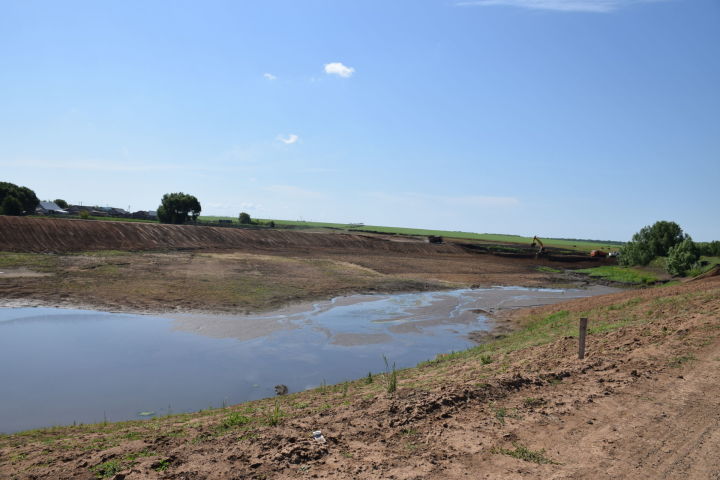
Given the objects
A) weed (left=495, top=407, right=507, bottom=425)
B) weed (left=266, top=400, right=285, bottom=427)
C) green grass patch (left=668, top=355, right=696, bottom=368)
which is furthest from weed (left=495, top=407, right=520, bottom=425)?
green grass patch (left=668, top=355, right=696, bottom=368)

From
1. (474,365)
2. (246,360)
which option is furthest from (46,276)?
(474,365)

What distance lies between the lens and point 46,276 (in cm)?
2936

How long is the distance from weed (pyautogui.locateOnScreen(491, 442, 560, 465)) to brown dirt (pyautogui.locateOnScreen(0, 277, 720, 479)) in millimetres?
28

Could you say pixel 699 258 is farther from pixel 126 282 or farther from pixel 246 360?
pixel 126 282

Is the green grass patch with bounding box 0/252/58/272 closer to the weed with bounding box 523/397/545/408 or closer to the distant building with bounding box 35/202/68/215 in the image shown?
the weed with bounding box 523/397/545/408

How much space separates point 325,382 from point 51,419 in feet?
24.0

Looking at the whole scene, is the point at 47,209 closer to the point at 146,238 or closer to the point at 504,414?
the point at 146,238

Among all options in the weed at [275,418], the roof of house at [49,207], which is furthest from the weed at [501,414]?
the roof of house at [49,207]

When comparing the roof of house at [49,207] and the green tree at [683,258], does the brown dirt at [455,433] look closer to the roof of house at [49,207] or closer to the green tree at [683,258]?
the green tree at [683,258]

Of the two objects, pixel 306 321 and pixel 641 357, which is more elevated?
pixel 641 357

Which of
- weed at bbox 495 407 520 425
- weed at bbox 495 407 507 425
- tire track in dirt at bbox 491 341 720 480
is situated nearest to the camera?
tire track in dirt at bbox 491 341 720 480

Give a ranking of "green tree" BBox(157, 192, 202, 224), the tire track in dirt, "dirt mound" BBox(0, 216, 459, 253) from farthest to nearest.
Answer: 1. "green tree" BBox(157, 192, 202, 224)
2. "dirt mound" BBox(0, 216, 459, 253)
3. the tire track in dirt

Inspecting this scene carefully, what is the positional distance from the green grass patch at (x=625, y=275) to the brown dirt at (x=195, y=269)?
6.85 meters

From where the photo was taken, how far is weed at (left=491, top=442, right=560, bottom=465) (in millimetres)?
6630
